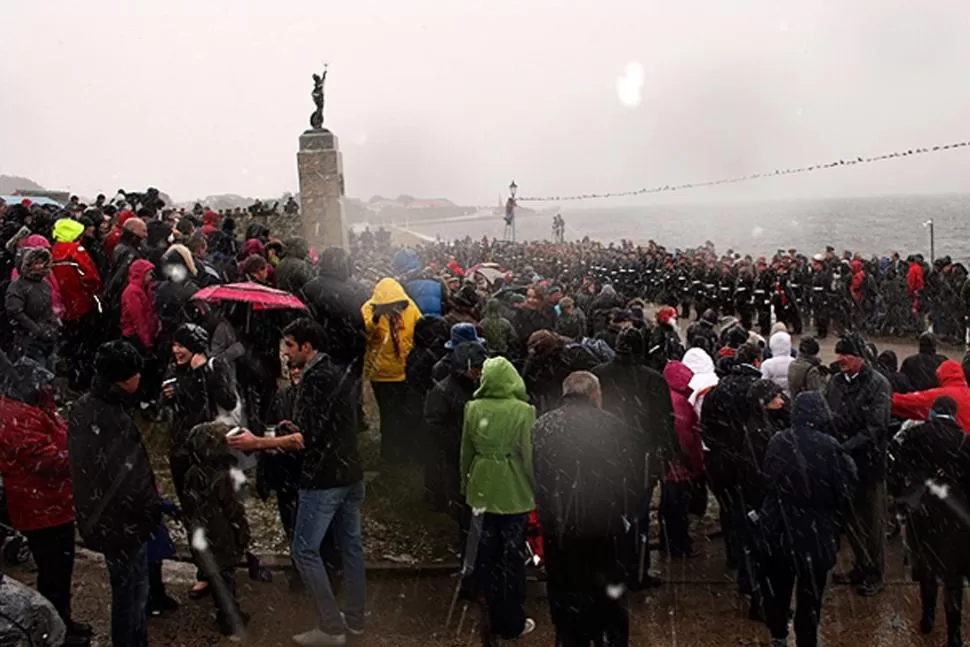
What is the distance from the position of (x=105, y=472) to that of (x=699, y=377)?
168 inches

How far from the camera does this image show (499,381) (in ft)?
15.6

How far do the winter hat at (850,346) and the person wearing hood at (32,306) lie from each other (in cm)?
618

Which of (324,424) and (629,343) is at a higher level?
(629,343)

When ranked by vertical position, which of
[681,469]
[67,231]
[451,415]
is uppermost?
[67,231]

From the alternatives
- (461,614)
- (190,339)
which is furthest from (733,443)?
(190,339)

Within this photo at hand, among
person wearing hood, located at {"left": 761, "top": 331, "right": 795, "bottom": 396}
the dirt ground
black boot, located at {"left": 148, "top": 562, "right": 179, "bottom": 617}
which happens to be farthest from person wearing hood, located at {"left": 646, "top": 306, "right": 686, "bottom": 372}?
black boot, located at {"left": 148, "top": 562, "right": 179, "bottom": 617}

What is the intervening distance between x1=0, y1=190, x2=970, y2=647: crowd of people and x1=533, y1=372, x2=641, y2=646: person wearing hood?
0.01m

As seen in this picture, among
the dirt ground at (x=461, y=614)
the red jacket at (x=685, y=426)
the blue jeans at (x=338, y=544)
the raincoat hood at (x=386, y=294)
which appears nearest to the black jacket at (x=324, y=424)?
the blue jeans at (x=338, y=544)

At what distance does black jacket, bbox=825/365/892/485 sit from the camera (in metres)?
5.61

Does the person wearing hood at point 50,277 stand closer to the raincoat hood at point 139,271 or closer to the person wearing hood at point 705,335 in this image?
the raincoat hood at point 139,271

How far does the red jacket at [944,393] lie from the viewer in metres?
5.43

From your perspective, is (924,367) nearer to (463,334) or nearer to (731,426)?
(731,426)

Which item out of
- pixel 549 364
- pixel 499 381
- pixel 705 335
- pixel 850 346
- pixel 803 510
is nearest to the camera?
pixel 803 510

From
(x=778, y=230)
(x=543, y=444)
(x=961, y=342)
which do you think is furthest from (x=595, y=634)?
(x=778, y=230)
